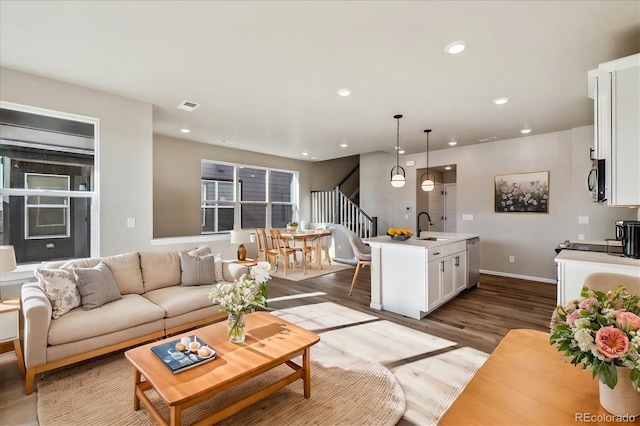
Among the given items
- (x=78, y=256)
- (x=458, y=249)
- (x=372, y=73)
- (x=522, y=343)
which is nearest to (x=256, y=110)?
(x=372, y=73)

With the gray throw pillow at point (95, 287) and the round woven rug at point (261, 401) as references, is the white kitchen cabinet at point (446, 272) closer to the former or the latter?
the round woven rug at point (261, 401)

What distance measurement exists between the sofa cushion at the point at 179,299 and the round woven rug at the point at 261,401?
555 mm

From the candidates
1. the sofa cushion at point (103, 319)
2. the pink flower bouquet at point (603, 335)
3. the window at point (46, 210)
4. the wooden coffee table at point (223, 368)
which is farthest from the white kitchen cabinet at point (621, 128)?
the window at point (46, 210)

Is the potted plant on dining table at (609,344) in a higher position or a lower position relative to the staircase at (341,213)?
lower

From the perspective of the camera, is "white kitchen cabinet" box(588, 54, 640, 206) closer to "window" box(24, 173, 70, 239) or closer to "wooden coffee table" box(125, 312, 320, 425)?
"wooden coffee table" box(125, 312, 320, 425)

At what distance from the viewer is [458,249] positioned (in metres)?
4.41

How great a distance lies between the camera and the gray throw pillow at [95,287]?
2.69 metres

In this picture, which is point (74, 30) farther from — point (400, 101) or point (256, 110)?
point (400, 101)

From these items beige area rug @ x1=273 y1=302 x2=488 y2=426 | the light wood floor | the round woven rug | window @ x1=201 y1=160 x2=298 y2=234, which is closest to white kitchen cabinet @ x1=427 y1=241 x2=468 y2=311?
the light wood floor

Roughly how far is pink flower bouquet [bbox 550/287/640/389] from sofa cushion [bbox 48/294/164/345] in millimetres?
2981

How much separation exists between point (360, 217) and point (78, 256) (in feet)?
18.9

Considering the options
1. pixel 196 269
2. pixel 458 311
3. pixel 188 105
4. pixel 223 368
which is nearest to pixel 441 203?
pixel 458 311

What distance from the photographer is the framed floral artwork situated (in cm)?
552

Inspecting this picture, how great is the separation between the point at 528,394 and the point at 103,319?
2.95 metres
